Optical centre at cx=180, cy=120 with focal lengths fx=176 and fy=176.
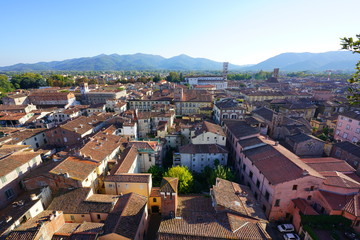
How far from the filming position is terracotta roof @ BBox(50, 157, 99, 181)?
26.6 meters

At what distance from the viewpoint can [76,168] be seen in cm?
2816

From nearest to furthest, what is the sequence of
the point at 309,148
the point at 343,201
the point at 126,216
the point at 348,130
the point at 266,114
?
the point at 126,216 < the point at 343,201 < the point at 309,148 < the point at 348,130 < the point at 266,114

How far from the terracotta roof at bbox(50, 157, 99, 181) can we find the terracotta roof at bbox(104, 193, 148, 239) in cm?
723

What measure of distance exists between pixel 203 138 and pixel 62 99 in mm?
76653

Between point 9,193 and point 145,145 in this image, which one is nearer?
point 9,193

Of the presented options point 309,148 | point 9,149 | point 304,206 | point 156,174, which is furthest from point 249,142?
point 9,149

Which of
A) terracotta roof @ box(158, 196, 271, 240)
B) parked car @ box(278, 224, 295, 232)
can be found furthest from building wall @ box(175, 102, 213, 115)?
terracotta roof @ box(158, 196, 271, 240)

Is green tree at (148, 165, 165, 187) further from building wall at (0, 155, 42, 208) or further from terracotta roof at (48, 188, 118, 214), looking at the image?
building wall at (0, 155, 42, 208)

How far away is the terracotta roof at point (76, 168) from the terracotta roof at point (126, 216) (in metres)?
7.23

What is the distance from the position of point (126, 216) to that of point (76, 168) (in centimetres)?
1259

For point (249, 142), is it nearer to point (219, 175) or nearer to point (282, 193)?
point (219, 175)

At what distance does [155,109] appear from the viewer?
209 ft

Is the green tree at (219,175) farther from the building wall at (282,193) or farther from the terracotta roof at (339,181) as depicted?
the terracotta roof at (339,181)

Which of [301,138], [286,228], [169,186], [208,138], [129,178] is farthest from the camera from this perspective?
[208,138]
